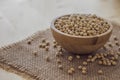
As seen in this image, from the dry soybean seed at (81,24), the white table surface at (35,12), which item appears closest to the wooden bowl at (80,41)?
the dry soybean seed at (81,24)

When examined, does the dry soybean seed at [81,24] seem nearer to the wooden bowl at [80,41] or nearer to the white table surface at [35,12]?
the wooden bowl at [80,41]

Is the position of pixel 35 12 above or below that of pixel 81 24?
below

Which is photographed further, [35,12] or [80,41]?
[35,12]

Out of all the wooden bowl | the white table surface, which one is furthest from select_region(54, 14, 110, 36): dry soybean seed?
the white table surface

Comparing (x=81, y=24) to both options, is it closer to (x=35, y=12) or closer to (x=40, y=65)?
(x=40, y=65)

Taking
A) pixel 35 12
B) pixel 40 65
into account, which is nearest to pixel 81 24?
pixel 40 65

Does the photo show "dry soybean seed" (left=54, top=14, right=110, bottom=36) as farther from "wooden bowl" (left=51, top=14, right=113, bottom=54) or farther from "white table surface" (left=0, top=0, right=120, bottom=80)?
"white table surface" (left=0, top=0, right=120, bottom=80)
